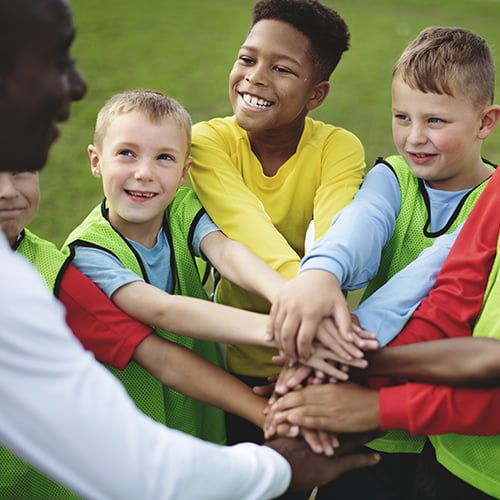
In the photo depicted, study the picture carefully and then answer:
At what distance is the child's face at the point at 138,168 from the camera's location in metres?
2.42

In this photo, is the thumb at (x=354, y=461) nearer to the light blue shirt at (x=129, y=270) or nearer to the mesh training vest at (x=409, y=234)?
the mesh training vest at (x=409, y=234)

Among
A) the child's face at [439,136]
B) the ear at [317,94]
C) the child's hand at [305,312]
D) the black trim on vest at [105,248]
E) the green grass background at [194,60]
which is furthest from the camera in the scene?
the green grass background at [194,60]

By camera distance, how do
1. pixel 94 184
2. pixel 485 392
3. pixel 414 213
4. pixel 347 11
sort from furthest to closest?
pixel 347 11, pixel 94 184, pixel 414 213, pixel 485 392

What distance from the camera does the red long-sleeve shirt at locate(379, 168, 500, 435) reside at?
78.8 inches

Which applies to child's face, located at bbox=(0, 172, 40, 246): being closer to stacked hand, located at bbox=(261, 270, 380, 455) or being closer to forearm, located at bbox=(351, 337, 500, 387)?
stacked hand, located at bbox=(261, 270, 380, 455)

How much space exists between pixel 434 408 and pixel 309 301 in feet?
1.35

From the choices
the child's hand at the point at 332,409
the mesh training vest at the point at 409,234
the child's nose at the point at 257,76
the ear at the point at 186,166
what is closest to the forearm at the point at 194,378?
the child's hand at the point at 332,409

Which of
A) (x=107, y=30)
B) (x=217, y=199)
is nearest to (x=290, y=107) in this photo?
(x=217, y=199)

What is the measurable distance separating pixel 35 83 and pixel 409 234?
4.42ft

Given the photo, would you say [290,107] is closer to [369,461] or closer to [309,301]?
[309,301]

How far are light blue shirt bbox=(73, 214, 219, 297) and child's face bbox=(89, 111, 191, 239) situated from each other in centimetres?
9

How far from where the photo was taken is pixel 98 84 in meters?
9.32

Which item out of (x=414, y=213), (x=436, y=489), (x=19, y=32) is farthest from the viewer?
(x=414, y=213)

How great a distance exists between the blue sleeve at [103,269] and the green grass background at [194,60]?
3294 millimetres
